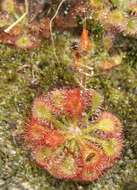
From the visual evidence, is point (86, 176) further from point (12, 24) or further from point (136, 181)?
point (12, 24)

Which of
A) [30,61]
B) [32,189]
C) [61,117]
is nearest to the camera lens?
[32,189]

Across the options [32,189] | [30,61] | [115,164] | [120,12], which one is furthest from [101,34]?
[32,189]

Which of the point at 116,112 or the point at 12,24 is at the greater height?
the point at 12,24

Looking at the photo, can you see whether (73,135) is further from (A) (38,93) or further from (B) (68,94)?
(A) (38,93)

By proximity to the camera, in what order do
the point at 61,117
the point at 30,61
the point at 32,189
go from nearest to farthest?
the point at 32,189
the point at 61,117
the point at 30,61

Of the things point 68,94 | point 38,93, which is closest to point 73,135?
point 68,94
